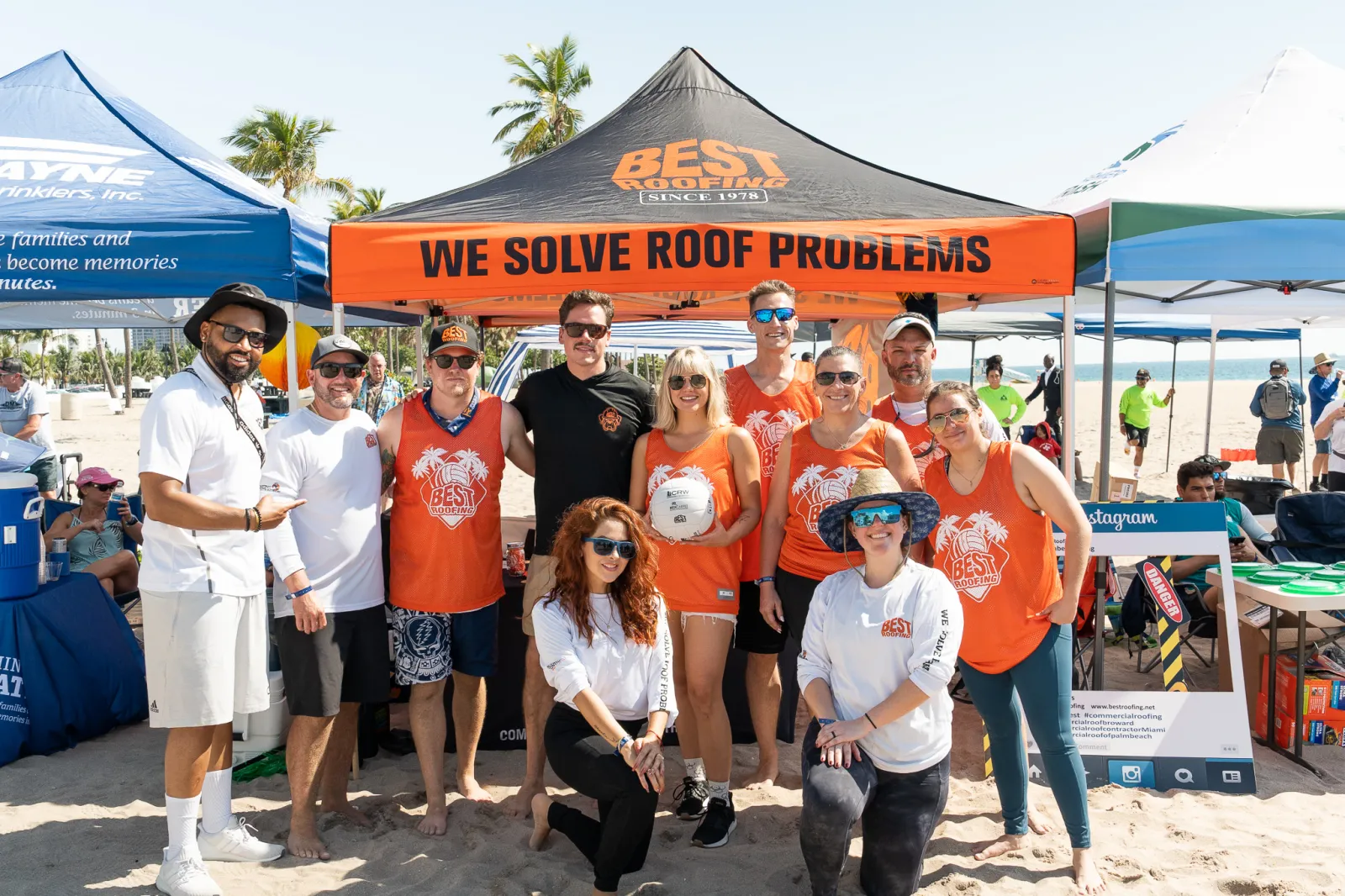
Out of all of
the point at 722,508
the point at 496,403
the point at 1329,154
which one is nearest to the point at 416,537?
the point at 496,403

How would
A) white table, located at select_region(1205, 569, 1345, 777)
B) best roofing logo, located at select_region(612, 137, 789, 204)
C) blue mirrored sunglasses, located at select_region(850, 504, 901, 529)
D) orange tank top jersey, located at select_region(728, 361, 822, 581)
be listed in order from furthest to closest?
best roofing logo, located at select_region(612, 137, 789, 204), white table, located at select_region(1205, 569, 1345, 777), orange tank top jersey, located at select_region(728, 361, 822, 581), blue mirrored sunglasses, located at select_region(850, 504, 901, 529)

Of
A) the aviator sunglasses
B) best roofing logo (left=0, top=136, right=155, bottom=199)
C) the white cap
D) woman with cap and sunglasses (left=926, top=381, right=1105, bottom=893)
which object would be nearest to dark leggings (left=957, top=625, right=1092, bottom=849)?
woman with cap and sunglasses (left=926, top=381, right=1105, bottom=893)

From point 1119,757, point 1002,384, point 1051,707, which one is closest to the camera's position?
point 1051,707

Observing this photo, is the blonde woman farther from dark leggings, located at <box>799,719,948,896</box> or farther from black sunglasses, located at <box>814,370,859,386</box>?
dark leggings, located at <box>799,719,948,896</box>

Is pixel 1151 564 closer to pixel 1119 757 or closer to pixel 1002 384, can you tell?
pixel 1119 757

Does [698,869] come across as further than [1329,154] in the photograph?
No

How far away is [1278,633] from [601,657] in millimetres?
3309

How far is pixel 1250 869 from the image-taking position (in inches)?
113

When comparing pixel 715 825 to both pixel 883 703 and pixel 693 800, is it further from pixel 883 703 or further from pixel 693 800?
pixel 883 703

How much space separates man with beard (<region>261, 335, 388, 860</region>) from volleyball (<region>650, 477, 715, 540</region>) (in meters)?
1.01

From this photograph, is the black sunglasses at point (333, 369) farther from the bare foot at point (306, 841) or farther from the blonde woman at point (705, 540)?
the bare foot at point (306, 841)

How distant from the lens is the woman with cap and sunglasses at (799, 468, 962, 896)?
249 cm

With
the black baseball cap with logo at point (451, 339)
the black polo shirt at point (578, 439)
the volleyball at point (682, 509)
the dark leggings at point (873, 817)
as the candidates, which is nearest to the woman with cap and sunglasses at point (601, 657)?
the volleyball at point (682, 509)

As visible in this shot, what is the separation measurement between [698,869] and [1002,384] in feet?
32.8
